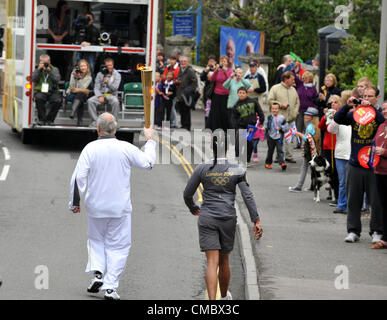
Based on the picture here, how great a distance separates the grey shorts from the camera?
9523 mm

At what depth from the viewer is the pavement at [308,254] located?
10.5 m

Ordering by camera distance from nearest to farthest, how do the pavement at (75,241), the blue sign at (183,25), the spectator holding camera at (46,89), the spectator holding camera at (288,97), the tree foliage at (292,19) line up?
the pavement at (75,241), the spectator holding camera at (288,97), the spectator holding camera at (46,89), the tree foliage at (292,19), the blue sign at (183,25)

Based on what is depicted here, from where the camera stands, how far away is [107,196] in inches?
393

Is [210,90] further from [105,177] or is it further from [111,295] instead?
[111,295]

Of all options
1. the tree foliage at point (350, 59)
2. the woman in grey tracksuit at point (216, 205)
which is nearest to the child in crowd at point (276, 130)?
the tree foliage at point (350, 59)

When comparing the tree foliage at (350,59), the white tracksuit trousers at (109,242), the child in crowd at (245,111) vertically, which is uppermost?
the tree foliage at (350,59)

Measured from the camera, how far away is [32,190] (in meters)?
16.5

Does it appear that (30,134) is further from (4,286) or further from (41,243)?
(4,286)

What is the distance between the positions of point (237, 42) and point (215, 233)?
23109 millimetres

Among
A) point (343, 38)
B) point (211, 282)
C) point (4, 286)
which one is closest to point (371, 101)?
point (211, 282)

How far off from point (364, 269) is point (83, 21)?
12345mm

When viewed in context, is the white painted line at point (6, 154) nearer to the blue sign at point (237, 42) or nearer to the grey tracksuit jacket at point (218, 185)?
the grey tracksuit jacket at point (218, 185)

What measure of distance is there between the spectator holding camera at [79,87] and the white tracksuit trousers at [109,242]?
1140cm

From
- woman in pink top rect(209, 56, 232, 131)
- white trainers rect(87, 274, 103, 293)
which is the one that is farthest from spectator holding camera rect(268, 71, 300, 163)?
white trainers rect(87, 274, 103, 293)
